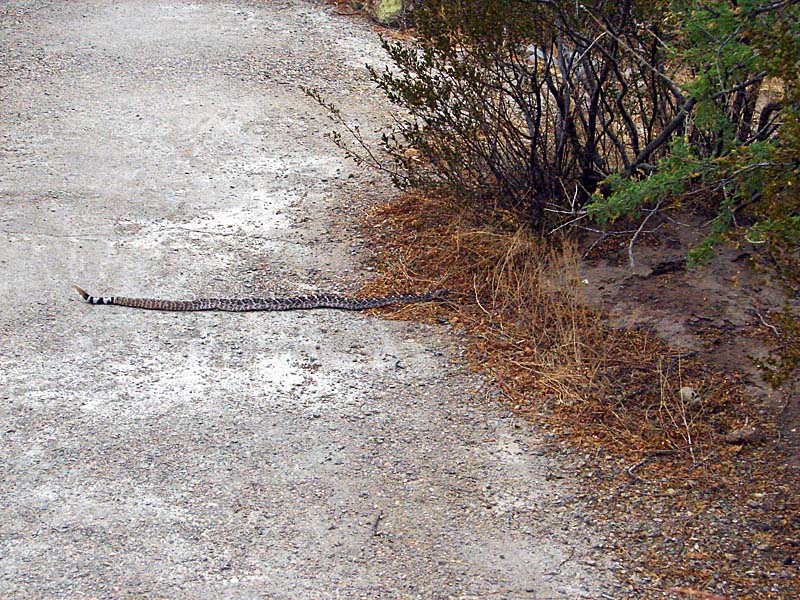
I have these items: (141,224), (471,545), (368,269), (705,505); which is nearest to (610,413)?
(705,505)

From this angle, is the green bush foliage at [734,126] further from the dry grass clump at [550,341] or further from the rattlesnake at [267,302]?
the rattlesnake at [267,302]

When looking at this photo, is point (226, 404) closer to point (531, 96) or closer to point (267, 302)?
point (267, 302)

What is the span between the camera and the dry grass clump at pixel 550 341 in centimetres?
497

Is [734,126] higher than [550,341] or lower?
higher

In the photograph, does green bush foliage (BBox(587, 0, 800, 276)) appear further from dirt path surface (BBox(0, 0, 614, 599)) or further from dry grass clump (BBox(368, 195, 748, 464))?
dirt path surface (BBox(0, 0, 614, 599))

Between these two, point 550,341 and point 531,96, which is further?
point 531,96

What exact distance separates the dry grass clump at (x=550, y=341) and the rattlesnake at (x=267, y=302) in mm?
178

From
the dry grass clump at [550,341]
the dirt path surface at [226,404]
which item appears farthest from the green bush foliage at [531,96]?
the dirt path surface at [226,404]

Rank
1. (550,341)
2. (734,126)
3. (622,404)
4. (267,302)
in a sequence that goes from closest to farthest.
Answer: (734,126) → (622,404) → (550,341) → (267,302)

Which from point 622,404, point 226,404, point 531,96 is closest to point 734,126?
point 622,404

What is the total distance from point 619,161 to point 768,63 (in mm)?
3246

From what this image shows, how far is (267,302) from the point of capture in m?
6.30

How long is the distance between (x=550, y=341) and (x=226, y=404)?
6.44 ft

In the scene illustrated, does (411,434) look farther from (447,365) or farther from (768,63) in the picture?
(768,63)
